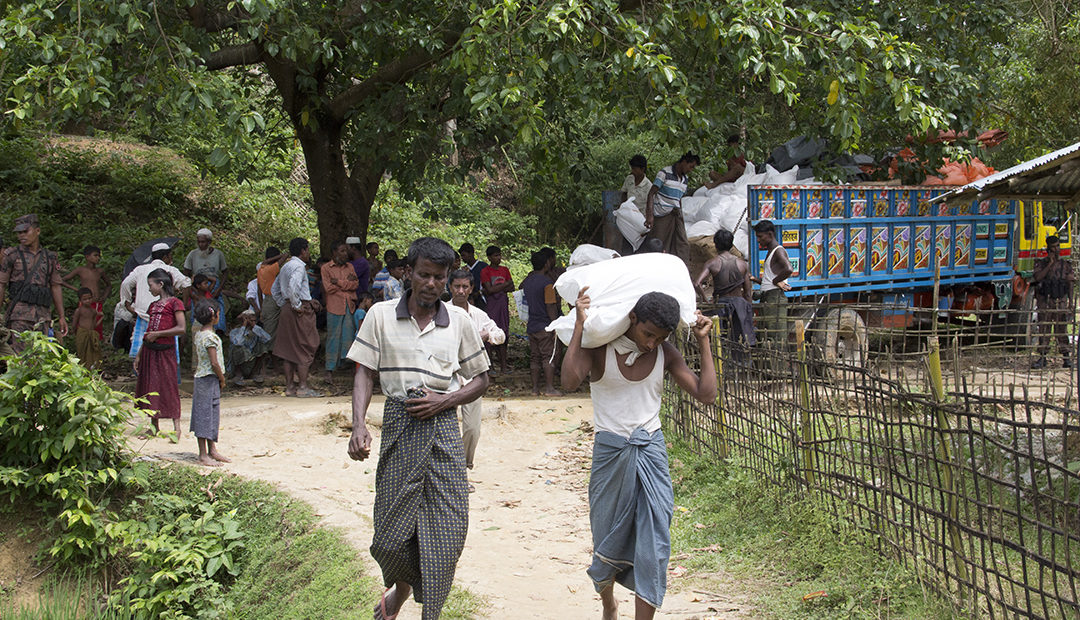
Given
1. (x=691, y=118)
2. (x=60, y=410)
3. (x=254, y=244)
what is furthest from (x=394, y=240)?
(x=60, y=410)

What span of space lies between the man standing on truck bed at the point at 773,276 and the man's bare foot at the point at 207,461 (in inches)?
200

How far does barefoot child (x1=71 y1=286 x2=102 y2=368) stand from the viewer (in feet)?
31.1

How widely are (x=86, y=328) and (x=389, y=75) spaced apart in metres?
3.95

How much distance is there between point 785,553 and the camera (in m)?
5.03

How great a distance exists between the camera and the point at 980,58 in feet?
38.0

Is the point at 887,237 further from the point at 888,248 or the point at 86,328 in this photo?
the point at 86,328

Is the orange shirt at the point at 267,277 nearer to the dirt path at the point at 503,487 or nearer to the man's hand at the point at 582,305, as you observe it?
the dirt path at the point at 503,487

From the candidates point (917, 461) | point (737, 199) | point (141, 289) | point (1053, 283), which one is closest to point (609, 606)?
point (917, 461)

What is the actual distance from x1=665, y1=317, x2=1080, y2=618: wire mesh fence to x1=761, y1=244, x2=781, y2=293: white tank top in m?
2.54

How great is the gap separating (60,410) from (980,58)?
34.8ft

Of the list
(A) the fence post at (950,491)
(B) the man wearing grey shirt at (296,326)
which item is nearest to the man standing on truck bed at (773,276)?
(B) the man wearing grey shirt at (296,326)

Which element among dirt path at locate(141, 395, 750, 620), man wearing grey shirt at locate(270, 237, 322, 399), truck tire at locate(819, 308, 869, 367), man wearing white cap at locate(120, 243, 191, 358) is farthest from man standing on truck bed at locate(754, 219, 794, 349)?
man wearing white cap at locate(120, 243, 191, 358)

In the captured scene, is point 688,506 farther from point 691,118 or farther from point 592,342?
point 691,118

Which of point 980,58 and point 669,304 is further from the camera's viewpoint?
point 980,58
